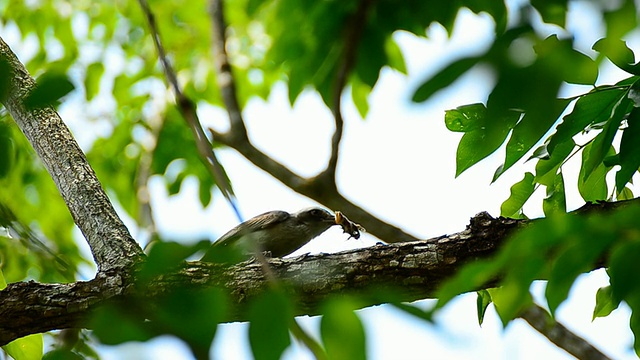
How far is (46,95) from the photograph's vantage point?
5.05 feet

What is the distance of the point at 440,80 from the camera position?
1.08 metres

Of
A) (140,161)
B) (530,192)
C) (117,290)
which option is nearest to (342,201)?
(530,192)

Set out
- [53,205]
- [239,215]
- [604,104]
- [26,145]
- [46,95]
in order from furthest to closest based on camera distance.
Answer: [53,205] → [26,145] → [604,104] → [46,95] → [239,215]

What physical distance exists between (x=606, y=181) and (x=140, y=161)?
14.0ft

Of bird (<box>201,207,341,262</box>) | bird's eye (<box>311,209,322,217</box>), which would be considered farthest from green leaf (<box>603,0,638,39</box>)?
bird's eye (<box>311,209,322,217</box>)

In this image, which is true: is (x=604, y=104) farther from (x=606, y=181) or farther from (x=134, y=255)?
(x=134, y=255)

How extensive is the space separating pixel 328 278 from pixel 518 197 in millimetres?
790

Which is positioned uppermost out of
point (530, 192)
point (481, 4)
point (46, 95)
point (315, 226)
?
point (315, 226)

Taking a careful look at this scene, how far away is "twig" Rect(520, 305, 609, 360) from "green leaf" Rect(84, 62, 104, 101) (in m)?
3.66

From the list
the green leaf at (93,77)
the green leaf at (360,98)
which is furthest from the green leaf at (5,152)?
the green leaf at (93,77)

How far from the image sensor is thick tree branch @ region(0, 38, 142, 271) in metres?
2.97

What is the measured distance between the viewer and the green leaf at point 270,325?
52.3 inches

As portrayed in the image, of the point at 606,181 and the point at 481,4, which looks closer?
the point at 481,4

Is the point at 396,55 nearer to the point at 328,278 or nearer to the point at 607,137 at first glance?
the point at 328,278
